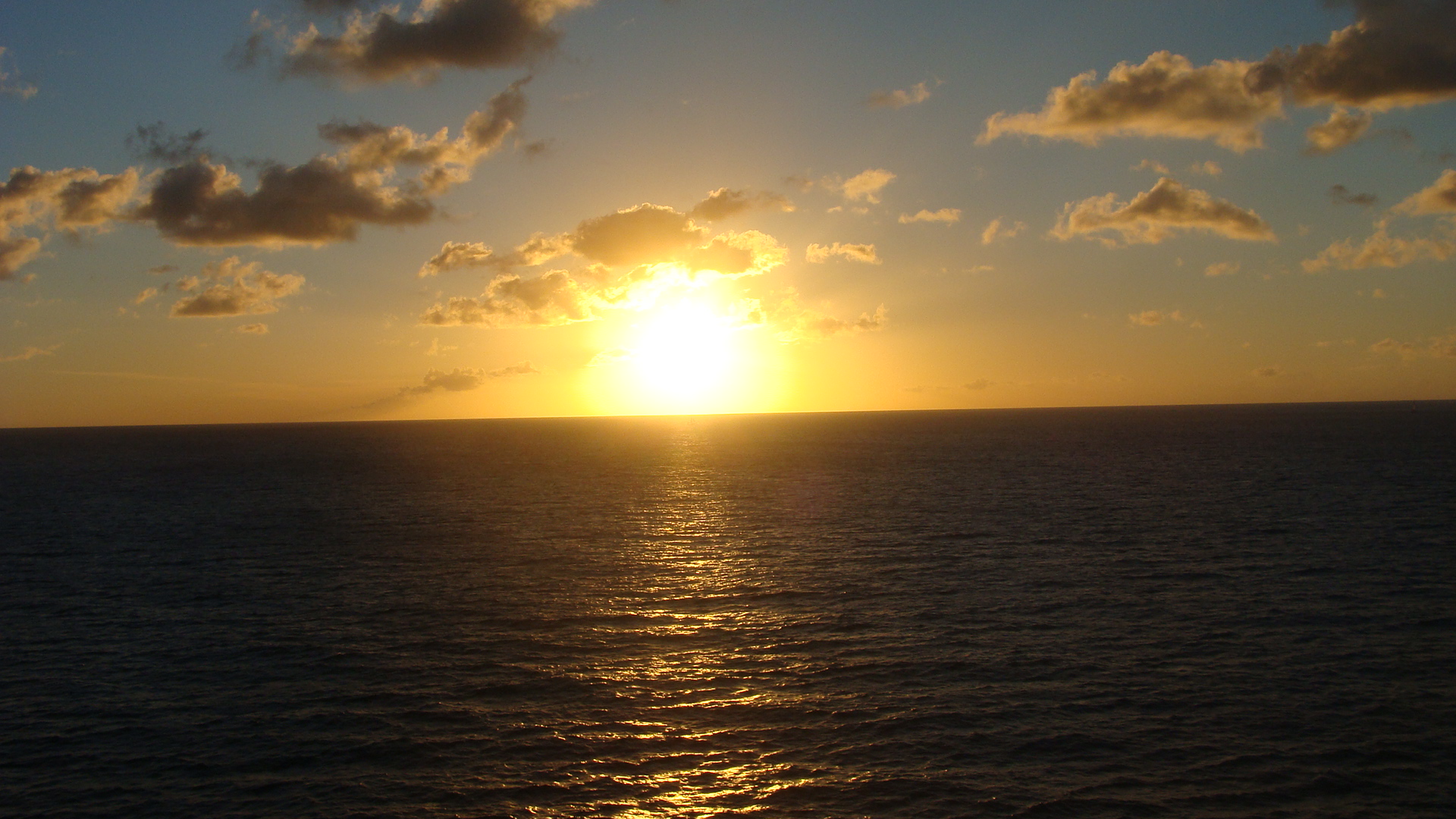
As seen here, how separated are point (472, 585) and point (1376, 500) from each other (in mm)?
84161

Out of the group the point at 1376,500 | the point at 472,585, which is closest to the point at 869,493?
the point at 1376,500

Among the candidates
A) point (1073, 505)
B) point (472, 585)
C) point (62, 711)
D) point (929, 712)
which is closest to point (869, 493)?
point (1073, 505)

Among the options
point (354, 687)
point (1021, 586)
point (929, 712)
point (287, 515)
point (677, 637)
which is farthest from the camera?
point (287, 515)

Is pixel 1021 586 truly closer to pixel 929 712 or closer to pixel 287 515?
pixel 929 712

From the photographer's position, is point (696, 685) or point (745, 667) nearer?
point (696, 685)

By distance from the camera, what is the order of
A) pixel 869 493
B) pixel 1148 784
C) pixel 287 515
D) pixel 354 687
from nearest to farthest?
pixel 1148 784
pixel 354 687
pixel 287 515
pixel 869 493

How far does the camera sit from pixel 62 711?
32250 millimetres

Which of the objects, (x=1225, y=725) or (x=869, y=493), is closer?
(x=1225, y=725)

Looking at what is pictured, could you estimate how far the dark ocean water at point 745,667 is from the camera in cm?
2577

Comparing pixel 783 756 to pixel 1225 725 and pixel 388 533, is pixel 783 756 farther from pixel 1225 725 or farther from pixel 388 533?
pixel 388 533

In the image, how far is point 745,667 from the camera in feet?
119

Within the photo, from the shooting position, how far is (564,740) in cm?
2903

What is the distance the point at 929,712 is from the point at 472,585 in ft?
104

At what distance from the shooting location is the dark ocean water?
2577 centimetres
